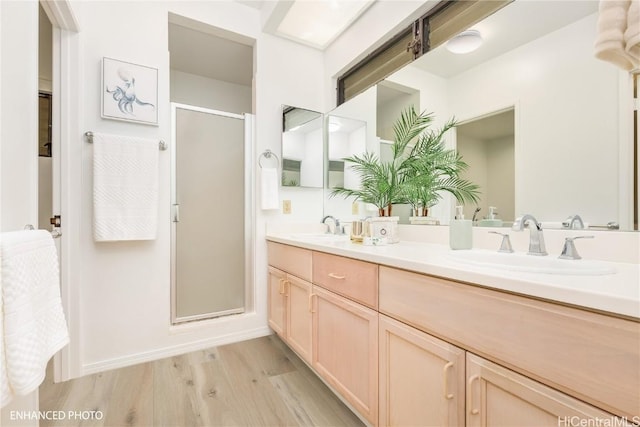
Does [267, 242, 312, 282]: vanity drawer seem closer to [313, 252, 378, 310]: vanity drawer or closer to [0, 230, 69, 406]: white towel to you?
[313, 252, 378, 310]: vanity drawer

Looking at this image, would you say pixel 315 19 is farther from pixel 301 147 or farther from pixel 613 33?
pixel 613 33

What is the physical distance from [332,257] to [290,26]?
188cm

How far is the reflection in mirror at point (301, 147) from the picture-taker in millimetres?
2373

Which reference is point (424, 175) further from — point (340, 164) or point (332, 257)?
point (340, 164)

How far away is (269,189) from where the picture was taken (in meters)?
2.25

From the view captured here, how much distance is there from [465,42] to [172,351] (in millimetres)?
2558

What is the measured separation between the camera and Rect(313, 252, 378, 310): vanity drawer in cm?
116


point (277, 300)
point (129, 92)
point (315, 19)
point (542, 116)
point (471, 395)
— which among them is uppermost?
point (315, 19)

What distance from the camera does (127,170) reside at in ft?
5.84

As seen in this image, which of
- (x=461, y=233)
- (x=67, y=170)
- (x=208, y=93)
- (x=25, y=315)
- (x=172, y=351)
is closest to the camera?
(x=25, y=315)

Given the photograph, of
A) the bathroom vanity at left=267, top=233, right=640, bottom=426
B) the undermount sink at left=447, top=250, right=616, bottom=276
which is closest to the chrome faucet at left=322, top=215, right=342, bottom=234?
the bathroom vanity at left=267, top=233, right=640, bottom=426

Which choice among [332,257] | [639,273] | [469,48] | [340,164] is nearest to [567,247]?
[639,273]

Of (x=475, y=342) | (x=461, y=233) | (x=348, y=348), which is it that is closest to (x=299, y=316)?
(x=348, y=348)

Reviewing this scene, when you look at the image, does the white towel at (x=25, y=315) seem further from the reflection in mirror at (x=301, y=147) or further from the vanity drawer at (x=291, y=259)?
the reflection in mirror at (x=301, y=147)
